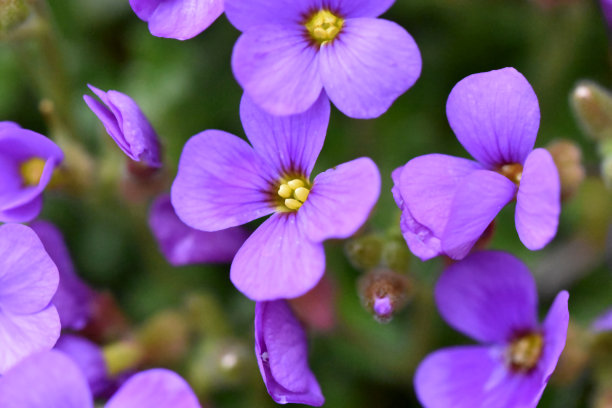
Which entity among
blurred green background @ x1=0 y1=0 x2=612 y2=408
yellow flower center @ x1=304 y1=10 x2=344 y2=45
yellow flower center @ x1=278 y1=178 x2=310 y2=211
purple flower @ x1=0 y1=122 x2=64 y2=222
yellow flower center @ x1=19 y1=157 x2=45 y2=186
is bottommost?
blurred green background @ x1=0 y1=0 x2=612 y2=408

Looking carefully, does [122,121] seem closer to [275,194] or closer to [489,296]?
[275,194]

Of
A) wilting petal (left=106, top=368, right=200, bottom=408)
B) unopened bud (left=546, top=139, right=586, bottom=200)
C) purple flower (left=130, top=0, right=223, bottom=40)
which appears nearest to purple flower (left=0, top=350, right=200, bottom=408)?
wilting petal (left=106, top=368, right=200, bottom=408)

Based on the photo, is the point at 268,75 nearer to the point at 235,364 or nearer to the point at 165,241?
the point at 165,241

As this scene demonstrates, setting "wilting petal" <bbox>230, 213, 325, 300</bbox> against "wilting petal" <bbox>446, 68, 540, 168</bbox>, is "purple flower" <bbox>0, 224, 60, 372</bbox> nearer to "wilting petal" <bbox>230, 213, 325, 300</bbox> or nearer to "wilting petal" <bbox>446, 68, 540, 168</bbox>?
"wilting petal" <bbox>230, 213, 325, 300</bbox>

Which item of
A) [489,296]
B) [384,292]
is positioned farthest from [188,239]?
[489,296]

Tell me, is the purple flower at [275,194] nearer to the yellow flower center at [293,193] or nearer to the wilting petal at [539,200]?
the yellow flower center at [293,193]

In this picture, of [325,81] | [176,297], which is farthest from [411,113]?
[325,81]
